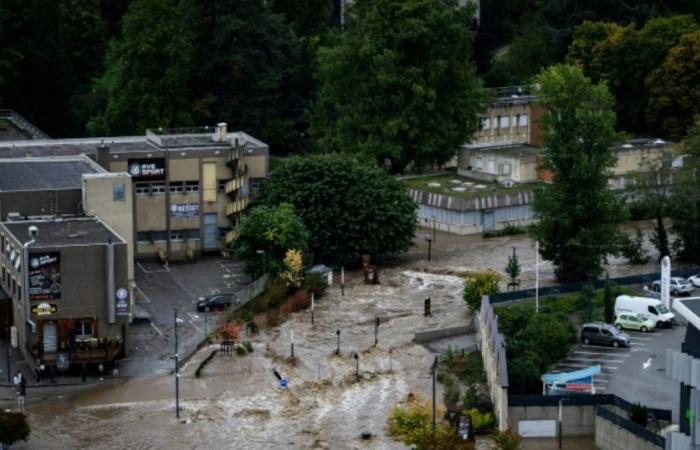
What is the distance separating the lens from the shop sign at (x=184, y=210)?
8999 centimetres

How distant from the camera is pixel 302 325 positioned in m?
79.1

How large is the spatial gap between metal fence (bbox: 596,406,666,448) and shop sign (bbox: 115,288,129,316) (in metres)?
19.0

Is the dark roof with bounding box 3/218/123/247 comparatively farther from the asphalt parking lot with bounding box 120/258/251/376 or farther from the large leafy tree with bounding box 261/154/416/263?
the large leafy tree with bounding box 261/154/416/263

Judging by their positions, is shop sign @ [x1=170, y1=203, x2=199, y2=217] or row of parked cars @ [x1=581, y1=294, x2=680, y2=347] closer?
row of parked cars @ [x1=581, y1=294, x2=680, y2=347]

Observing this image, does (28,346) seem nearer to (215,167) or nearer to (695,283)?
(215,167)

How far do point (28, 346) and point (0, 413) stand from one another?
30.8 feet

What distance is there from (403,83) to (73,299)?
3624cm

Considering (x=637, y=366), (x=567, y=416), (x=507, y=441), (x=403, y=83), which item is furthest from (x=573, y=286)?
(x=403, y=83)

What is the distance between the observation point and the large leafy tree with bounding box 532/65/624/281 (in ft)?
268

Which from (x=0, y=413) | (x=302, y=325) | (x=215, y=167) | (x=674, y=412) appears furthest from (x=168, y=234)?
(x=674, y=412)

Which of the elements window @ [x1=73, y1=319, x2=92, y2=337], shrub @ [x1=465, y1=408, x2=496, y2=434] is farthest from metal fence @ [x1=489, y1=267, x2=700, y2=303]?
window @ [x1=73, y1=319, x2=92, y2=337]

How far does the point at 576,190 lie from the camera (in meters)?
82.1

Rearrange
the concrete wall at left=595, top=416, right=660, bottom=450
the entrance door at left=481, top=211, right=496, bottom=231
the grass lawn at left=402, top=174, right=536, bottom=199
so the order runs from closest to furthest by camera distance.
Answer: the concrete wall at left=595, top=416, right=660, bottom=450, the entrance door at left=481, top=211, right=496, bottom=231, the grass lawn at left=402, top=174, right=536, bottom=199

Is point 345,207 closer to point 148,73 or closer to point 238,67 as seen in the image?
point 148,73
